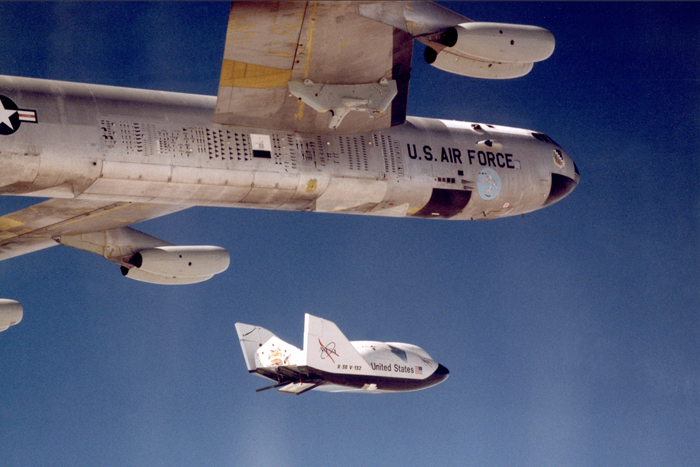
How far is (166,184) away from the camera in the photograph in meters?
10.3

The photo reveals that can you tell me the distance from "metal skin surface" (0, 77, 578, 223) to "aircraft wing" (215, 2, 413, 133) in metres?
0.39

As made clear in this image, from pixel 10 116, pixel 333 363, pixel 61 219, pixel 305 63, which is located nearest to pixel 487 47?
pixel 305 63

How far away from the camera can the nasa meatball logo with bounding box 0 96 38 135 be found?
9172mm

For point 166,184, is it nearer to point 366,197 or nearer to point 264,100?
point 264,100

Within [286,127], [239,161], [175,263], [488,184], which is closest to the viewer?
[239,161]

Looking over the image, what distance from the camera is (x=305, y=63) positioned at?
33.4 feet

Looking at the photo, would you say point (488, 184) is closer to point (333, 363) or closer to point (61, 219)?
point (61, 219)

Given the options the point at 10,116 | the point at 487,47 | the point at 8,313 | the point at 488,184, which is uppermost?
the point at 487,47

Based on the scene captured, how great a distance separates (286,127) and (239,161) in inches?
35.3

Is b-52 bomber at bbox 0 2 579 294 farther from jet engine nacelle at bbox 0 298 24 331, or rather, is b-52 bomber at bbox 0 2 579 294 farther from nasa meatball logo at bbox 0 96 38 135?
jet engine nacelle at bbox 0 298 24 331

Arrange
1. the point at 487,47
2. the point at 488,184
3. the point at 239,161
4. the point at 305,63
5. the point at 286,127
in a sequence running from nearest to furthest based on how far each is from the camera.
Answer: the point at 487,47 → the point at 305,63 → the point at 239,161 → the point at 286,127 → the point at 488,184

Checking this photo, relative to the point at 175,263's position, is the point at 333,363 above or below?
below

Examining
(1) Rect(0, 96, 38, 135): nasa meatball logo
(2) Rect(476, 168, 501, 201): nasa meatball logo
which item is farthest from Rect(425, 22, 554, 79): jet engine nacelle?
(1) Rect(0, 96, 38, 135): nasa meatball logo

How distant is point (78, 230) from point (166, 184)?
13.6 ft
